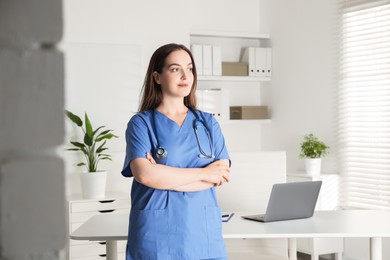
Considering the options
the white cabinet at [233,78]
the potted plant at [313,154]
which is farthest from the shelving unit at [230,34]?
the potted plant at [313,154]

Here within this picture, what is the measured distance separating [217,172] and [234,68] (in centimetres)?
337

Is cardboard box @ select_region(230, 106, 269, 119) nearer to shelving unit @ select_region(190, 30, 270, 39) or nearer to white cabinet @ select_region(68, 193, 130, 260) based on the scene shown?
shelving unit @ select_region(190, 30, 270, 39)

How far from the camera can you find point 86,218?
14.1ft

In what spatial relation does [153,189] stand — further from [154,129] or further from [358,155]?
[358,155]

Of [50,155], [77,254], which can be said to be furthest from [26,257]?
[77,254]

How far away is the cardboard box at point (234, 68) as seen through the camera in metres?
5.41

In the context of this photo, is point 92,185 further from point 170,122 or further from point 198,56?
point 170,122

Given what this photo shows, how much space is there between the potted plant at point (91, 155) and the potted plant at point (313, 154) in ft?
5.07

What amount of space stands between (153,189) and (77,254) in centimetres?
232

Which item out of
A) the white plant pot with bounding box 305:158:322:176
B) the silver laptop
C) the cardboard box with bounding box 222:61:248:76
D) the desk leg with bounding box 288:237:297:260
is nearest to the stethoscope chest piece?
the silver laptop

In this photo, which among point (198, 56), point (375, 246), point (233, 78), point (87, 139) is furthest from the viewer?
point (233, 78)

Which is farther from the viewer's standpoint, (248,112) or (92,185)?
(248,112)

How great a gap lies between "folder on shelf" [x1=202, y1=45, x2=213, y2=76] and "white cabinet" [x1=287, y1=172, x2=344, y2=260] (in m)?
1.15

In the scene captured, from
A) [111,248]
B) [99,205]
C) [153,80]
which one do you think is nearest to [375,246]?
[111,248]
